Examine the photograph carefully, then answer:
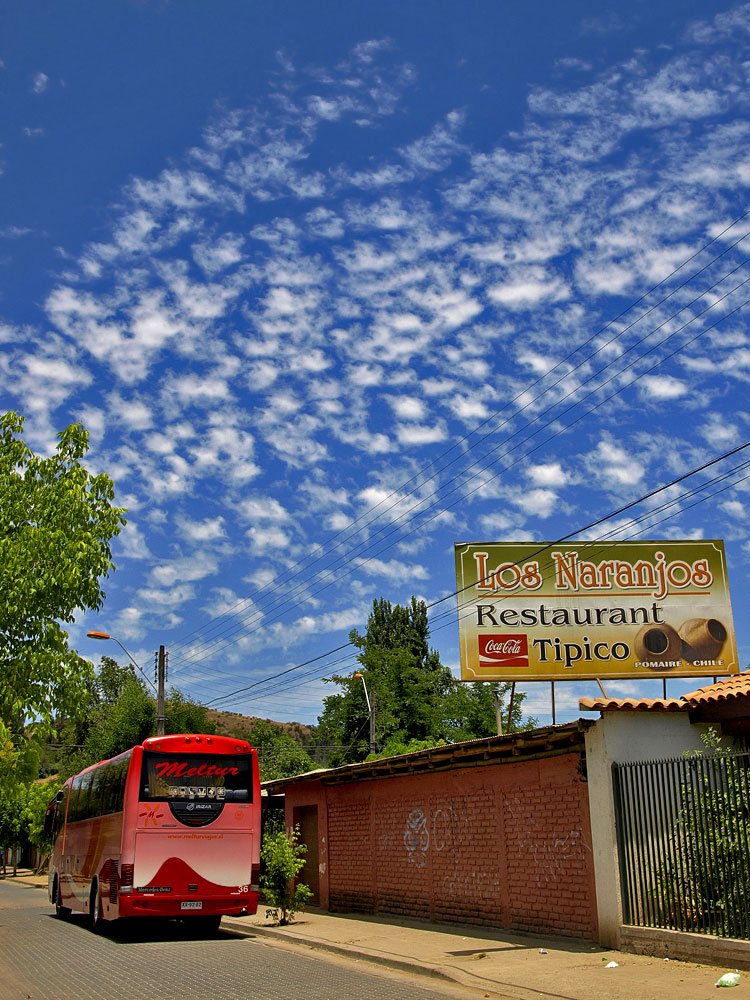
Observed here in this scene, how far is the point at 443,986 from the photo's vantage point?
35.1 feet

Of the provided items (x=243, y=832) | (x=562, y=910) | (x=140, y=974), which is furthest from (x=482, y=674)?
(x=140, y=974)

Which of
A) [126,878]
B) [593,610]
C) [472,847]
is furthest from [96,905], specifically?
[593,610]

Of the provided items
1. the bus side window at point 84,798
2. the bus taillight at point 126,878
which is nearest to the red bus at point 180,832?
the bus taillight at point 126,878

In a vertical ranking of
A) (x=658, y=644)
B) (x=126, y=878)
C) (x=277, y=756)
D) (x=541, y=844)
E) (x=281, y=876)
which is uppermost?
(x=658, y=644)

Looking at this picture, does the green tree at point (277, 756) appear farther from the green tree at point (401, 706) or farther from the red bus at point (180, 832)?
the red bus at point (180, 832)

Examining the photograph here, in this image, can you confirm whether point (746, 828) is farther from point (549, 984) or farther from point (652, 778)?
point (549, 984)

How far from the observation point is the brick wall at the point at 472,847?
13.2 m

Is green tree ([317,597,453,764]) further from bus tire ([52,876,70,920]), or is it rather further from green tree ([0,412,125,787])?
green tree ([0,412,125,787])

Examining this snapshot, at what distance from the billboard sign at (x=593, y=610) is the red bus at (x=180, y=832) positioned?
27.4ft

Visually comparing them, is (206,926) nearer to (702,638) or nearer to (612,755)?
(612,755)

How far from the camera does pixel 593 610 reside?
24.3 metres

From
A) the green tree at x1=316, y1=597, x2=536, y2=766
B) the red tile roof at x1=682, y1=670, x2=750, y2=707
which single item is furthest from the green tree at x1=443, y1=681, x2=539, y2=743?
the red tile roof at x1=682, y1=670, x2=750, y2=707

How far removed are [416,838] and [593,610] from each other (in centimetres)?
893

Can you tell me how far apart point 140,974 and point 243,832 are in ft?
15.5
